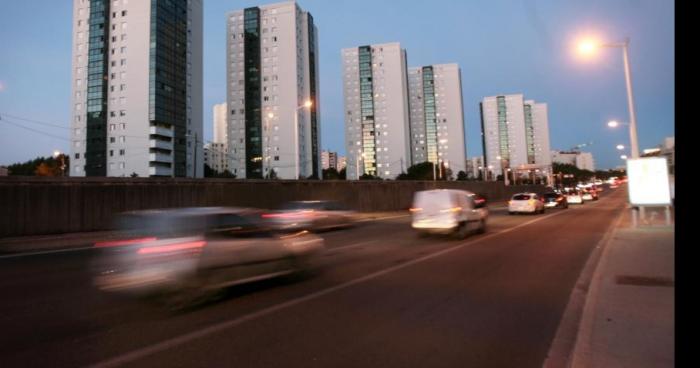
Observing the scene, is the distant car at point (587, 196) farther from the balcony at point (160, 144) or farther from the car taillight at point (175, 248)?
the balcony at point (160, 144)

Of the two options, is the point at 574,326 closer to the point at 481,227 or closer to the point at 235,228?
the point at 235,228

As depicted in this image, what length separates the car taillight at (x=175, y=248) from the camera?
20.1 feet

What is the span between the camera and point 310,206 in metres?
21.6

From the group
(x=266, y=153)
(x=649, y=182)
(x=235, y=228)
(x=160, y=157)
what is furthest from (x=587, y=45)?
(x=266, y=153)

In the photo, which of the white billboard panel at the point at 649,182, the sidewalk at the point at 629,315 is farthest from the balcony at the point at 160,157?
the sidewalk at the point at 629,315

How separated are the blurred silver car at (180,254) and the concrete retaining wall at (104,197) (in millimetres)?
Answer: 13477

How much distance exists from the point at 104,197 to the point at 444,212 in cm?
1488

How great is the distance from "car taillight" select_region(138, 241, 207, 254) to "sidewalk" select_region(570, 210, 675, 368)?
4958 millimetres

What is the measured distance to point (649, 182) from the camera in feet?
57.8

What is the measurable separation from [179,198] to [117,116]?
79002mm

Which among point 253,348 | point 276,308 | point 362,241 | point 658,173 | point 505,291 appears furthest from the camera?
point 658,173

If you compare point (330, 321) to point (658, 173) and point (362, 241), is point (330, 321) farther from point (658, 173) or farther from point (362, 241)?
point (658, 173)
